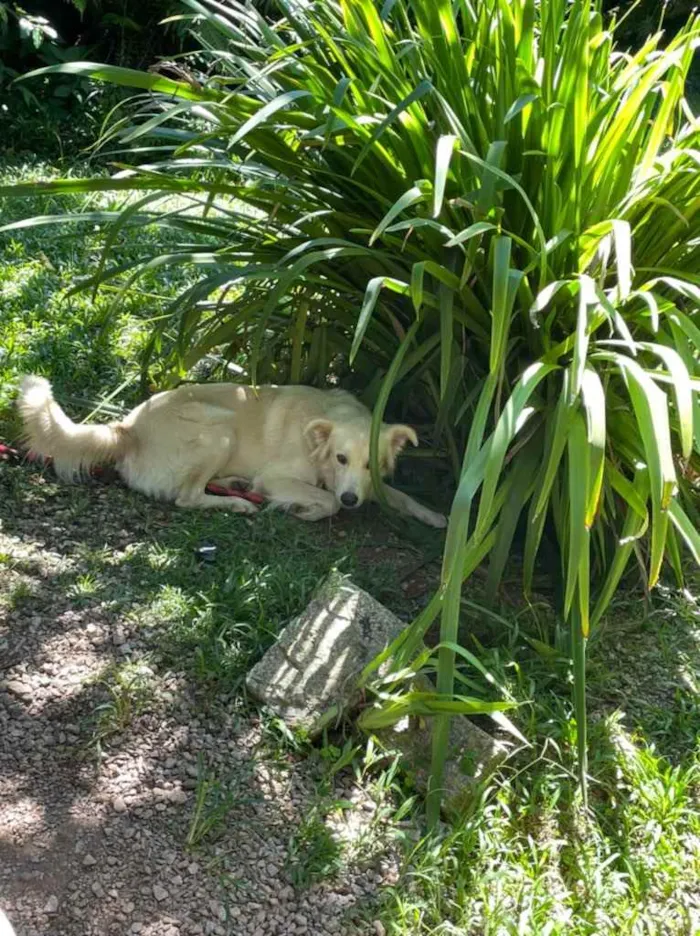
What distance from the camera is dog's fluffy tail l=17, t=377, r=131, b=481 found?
426 cm

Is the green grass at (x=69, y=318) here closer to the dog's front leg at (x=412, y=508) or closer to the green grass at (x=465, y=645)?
the green grass at (x=465, y=645)

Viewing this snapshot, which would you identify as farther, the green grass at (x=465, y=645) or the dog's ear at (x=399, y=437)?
the dog's ear at (x=399, y=437)

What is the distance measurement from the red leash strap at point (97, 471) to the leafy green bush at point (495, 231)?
72 centimetres

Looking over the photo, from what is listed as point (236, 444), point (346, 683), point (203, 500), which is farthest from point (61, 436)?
point (346, 683)

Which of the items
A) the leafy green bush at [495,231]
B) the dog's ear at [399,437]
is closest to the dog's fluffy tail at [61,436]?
the leafy green bush at [495,231]

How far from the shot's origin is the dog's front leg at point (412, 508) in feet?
14.0

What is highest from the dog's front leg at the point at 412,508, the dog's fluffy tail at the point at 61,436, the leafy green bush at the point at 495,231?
the leafy green bush at the point at 495,231

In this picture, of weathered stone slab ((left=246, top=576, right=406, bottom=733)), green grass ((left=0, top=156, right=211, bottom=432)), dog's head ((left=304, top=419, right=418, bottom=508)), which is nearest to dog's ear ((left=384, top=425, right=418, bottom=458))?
dog's head ((left=304, top=419, right=418, bottom=508))

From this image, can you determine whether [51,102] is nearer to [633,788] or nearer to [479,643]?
[479,643]

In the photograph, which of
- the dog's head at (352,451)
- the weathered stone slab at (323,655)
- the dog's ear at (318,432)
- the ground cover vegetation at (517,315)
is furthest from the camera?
the dog's ear at (318,432)

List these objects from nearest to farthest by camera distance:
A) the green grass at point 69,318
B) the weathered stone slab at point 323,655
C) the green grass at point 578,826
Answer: the green grass at point 578,826, the weathered stone slab at point 323,655, the green grass at point 69,318

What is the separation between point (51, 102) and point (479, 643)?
6.76 metres

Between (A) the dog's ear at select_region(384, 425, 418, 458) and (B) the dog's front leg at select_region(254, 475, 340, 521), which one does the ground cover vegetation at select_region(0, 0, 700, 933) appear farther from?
(B) the dog's front leg at select_region(254, 475, 340, 521)

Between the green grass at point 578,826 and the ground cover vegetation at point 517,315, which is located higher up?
the ground cover vegetation at point 517,315
